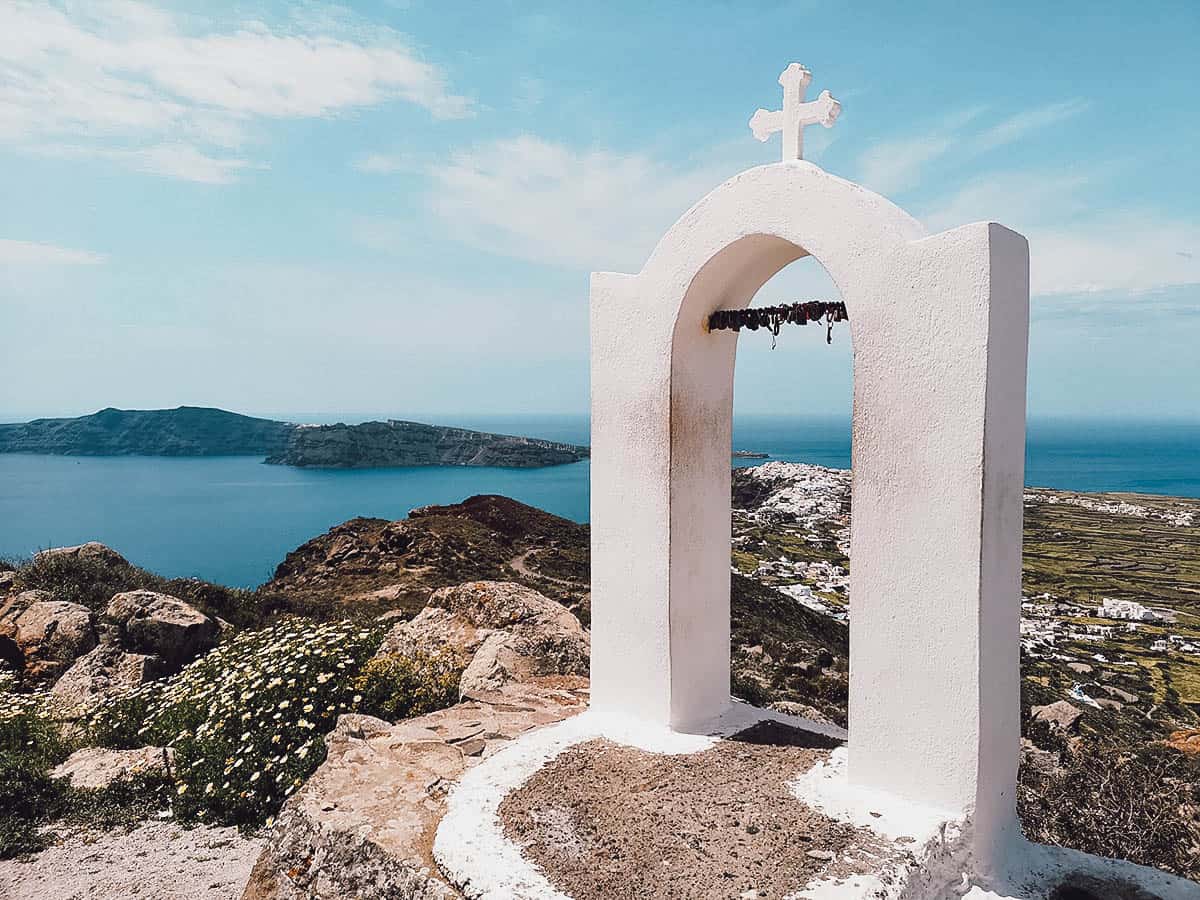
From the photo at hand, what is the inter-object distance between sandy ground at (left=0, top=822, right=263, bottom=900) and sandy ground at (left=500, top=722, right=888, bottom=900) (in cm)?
238

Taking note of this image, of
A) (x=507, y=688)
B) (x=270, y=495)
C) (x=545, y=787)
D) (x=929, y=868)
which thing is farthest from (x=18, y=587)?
(x=270, y=495)

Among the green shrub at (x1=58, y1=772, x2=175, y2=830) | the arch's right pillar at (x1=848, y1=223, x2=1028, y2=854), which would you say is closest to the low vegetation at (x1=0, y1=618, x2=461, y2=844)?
the green shrub at (x1=58, y1=772, x2=175, y2=830)

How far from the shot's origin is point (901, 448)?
153 inches

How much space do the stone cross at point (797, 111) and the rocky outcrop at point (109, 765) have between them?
6.39m

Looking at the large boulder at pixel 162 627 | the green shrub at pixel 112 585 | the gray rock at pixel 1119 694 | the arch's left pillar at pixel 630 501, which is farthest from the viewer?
the gray rock at pixel 1119 694

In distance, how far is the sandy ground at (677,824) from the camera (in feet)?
10.8

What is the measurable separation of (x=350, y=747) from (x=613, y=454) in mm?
2432

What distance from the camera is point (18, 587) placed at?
10.7 meters

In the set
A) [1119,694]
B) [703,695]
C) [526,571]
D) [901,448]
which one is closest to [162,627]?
[703,695]

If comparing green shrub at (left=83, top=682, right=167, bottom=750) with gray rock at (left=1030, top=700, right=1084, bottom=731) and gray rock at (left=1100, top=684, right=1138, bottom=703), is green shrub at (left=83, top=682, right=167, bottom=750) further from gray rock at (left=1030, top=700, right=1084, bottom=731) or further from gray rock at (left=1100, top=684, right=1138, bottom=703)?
gray rock at (left=1100, top=684, right=1138, bottom=703)

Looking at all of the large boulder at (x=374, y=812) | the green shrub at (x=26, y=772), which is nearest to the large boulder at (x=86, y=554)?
the green shrub at (x=26, y=772)

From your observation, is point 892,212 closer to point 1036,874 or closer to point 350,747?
point 1036,874

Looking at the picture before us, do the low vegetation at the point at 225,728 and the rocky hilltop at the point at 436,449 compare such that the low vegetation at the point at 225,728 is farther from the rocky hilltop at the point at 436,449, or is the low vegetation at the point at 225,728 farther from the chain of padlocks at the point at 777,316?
the rocky hilltop at the point at 436,449

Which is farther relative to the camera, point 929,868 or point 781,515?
point 781,515
